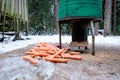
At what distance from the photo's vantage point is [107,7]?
46.9ft

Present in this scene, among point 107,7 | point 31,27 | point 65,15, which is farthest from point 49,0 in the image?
point 65,15

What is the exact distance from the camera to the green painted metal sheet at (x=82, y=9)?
527 cm

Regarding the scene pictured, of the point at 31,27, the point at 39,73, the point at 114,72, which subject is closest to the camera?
the point at 39,73

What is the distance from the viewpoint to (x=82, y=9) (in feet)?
17.4

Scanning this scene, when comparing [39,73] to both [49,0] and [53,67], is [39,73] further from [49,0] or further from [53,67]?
[49,0]

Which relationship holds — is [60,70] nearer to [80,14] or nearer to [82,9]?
[80,14]

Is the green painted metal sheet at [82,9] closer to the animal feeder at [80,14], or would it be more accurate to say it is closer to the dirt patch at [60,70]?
the animal feeder at [80,14]

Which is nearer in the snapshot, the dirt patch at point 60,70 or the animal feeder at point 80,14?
the dirt patch at point 60,70

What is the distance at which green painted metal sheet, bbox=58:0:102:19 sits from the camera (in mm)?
5266

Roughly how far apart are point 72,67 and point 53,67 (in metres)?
0.32

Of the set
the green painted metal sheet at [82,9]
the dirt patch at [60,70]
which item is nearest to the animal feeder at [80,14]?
the green painted metal sheet at [82,9]

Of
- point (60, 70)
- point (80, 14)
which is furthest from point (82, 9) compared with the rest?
point (60, 70)

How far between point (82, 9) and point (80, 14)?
5.4 inches

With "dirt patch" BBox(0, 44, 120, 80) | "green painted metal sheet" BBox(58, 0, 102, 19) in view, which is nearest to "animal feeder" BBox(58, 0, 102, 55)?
"green painted metal sheet" BBox(58, 0, 102, 19)
